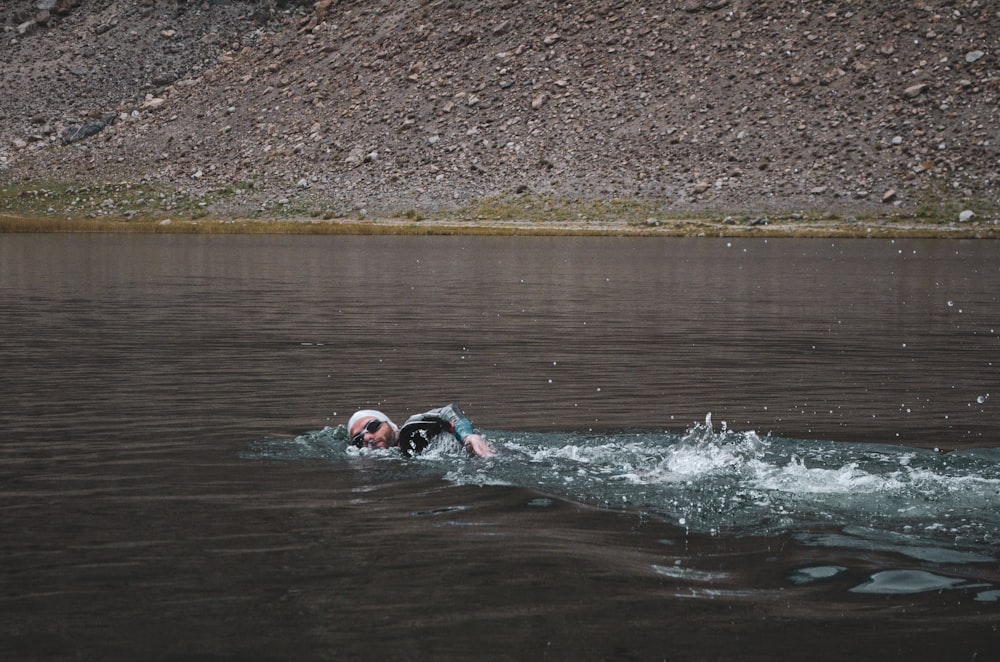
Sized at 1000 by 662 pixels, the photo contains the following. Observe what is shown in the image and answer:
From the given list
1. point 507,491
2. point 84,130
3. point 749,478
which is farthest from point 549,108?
point 507,491

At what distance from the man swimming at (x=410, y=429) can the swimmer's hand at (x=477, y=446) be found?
0.13m

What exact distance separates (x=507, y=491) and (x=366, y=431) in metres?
2.38

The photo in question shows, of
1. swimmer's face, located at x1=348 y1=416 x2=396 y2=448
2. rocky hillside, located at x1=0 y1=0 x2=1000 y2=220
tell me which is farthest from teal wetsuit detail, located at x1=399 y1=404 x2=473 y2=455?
rocky hillside, located at x1=0 y1=0 x2=1000 y2=220

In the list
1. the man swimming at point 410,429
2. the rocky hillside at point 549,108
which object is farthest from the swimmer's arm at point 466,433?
the rocky hillside at point 549,108

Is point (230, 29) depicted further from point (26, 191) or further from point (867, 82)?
point (867, 82)

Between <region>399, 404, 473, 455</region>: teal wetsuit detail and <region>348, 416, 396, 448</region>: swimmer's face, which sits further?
<region>399, 404, 473, 455</region>: teal wetsuit detail

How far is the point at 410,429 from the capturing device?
1458cm

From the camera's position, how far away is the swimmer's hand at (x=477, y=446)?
545 inches

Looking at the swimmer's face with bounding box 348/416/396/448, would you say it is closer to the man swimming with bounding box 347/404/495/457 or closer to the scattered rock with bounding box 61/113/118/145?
the man swimming with bounding box 347/404/495/457

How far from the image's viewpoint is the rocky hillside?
112 m

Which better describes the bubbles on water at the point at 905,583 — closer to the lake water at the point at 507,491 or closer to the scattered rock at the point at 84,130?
the lake water at the point at 507,491

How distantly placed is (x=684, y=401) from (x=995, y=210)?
91.7m

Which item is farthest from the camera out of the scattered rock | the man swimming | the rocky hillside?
the scattered rock

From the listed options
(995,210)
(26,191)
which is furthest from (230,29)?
(995,210)
